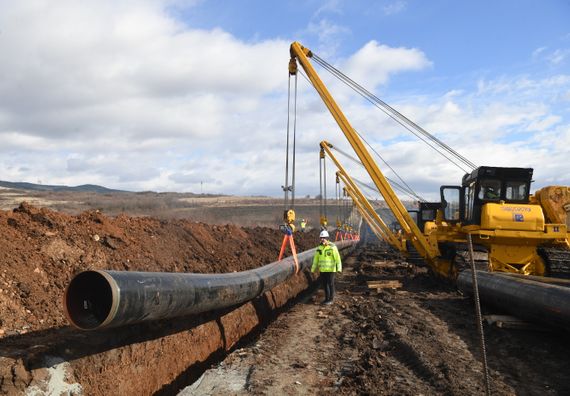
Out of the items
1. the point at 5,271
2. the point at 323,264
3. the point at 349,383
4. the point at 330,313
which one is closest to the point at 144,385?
the point at 5,271

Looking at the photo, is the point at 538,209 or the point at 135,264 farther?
the point at 538,209

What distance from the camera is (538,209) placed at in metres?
12.4

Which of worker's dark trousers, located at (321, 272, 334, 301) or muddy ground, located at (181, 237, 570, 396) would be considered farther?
worker's dark trousers, located at (321, 272, 334, 301)

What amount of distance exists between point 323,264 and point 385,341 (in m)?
4.15

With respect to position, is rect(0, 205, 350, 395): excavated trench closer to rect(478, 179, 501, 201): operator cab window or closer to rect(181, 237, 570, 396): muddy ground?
rect(181, 237, 570, 396): muddy ground

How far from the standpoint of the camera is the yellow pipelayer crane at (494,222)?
488 inches

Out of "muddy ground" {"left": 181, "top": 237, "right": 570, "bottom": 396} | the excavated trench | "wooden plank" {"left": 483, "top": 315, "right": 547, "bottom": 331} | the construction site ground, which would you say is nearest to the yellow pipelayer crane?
the construction site ground

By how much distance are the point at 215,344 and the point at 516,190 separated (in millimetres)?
9093

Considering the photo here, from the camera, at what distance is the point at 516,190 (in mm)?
13281

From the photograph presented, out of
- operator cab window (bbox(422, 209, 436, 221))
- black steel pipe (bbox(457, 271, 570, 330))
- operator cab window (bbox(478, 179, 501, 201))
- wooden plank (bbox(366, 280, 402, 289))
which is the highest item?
operator cab window (bbox(478, 179, 501, 201))

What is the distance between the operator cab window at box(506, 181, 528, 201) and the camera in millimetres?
13219

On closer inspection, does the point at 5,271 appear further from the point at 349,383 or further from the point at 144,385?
the point at 349,383

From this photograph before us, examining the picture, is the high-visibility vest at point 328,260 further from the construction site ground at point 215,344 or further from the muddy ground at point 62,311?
the muddy ground at point 62,311

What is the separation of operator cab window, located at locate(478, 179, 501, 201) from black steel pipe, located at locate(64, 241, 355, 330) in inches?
337
